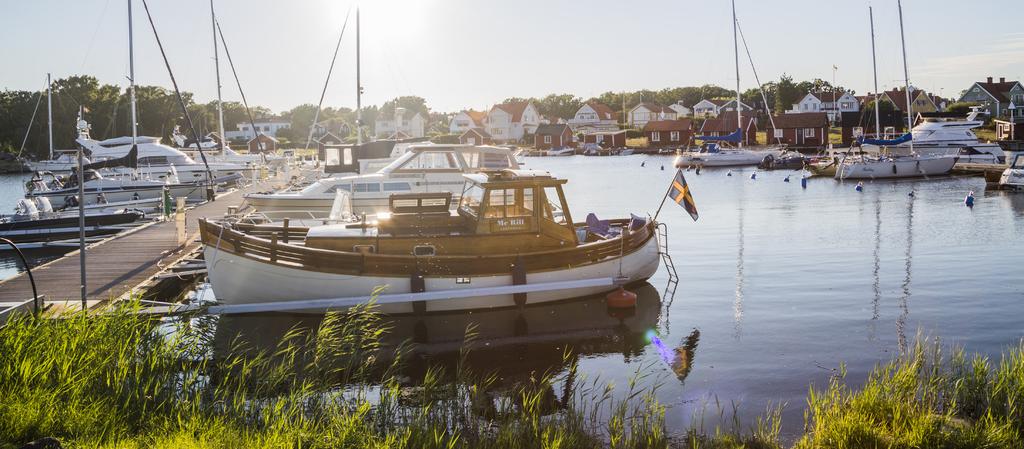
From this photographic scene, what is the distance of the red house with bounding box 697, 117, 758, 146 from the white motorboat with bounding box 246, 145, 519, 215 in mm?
73800

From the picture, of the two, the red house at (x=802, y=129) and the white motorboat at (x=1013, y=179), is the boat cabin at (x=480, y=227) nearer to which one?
the white motorboat at (x=1013, y=179)

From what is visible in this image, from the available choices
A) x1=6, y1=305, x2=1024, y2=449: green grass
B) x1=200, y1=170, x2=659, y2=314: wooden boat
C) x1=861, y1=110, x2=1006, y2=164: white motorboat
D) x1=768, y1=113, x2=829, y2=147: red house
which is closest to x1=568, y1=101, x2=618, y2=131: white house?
x1=768, y1=113, x2=829, y2=147: red house

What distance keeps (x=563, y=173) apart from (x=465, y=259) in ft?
192

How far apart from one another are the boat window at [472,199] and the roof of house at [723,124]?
3298 inches

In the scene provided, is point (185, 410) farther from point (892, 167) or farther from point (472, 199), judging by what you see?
point (892, 167)

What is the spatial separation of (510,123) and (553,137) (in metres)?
18.1

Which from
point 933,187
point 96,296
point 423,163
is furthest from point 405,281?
point 933,187

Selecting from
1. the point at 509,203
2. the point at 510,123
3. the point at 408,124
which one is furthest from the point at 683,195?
the point at 408,124

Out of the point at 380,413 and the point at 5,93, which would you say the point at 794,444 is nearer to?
the point at 380,413

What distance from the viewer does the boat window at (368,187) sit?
26.0 meters

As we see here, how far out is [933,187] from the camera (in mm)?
46250

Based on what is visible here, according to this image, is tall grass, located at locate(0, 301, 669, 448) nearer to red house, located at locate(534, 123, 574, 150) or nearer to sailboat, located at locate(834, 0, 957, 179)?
sailboat, located at locate(834, 0, 957, 179)

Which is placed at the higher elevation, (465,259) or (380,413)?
(465,259)

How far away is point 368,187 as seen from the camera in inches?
1027
